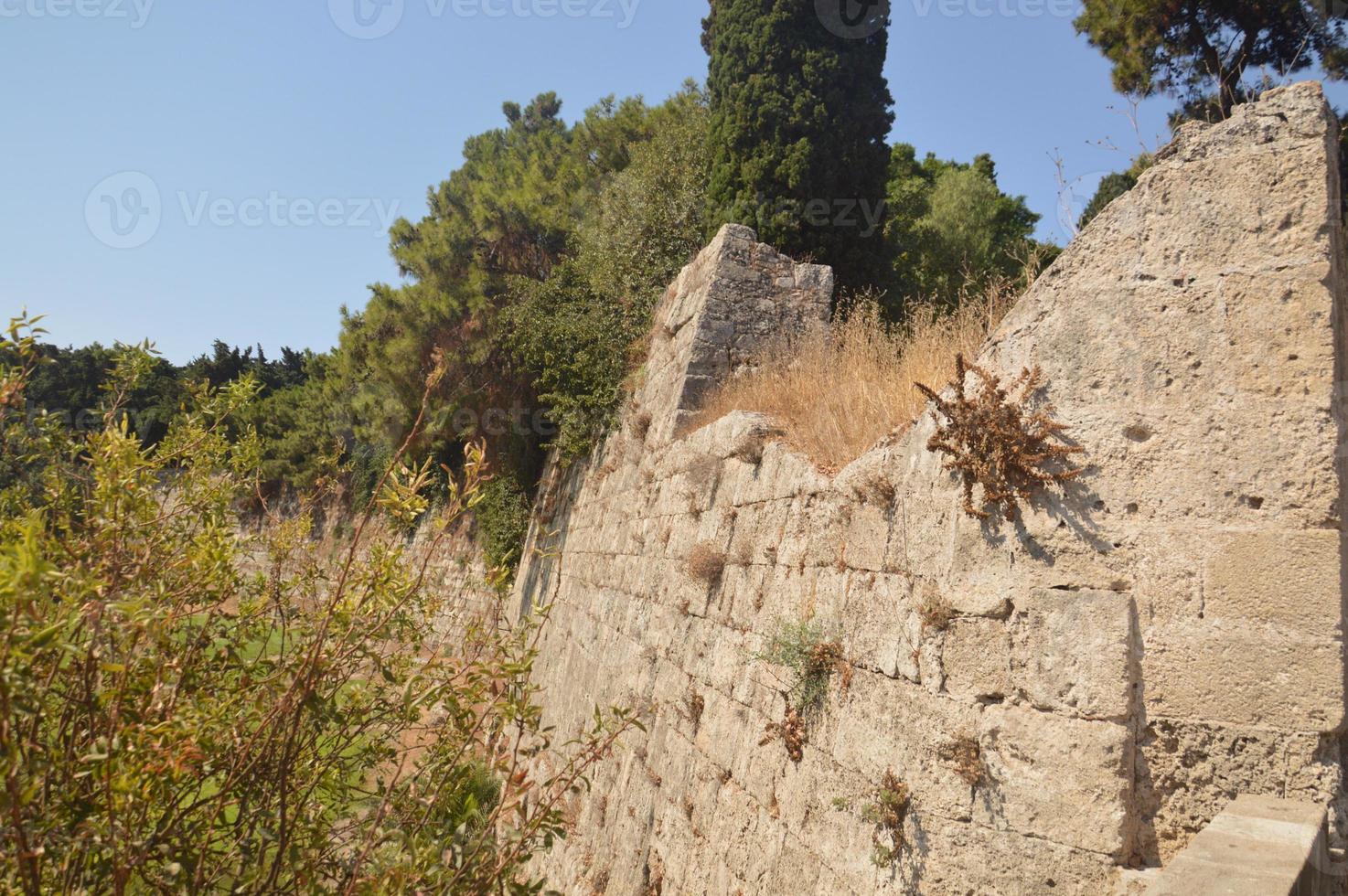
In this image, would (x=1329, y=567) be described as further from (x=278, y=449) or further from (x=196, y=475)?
(x=278, y=449)

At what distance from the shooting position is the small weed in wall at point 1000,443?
115 inches

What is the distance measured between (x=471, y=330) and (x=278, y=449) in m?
15.9

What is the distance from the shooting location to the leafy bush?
1.72 m

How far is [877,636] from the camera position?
355 cm

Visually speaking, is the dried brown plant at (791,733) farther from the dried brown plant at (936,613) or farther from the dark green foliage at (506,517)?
the dark green foliage at (506,517)

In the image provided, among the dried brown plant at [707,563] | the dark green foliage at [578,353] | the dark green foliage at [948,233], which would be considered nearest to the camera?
the dried brown plant at [707,563]

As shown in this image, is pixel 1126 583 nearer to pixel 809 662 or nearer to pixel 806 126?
pixel 809 662

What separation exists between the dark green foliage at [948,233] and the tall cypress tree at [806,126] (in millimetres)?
859

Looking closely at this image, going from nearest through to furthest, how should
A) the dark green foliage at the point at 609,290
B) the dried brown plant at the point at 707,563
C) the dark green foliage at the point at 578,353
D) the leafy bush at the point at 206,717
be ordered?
1. the leafy bush at the point at 206,717
2. the dried brown plant at the point at 707,563
3. the dark green foliage at the point at 578,353
4. the dark green foliage at the point at 609,290

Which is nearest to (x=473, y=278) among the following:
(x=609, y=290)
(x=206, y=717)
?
(x=609, y=290)

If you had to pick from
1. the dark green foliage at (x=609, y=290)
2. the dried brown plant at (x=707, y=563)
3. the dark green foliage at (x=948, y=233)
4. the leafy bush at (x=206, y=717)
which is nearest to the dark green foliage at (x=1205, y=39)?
the dark green foliage at (x=948, y=233)

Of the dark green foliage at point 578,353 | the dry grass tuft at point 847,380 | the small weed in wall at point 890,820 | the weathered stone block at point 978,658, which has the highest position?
the dark green foliage at point 578,353

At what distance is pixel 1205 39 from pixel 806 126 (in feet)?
21.5

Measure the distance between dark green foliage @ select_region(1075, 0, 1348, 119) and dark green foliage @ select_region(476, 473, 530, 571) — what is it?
11.7 meters
